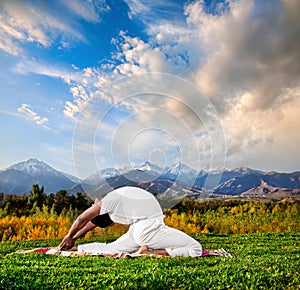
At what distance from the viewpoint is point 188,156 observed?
8000 millimetres

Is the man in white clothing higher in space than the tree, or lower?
lower

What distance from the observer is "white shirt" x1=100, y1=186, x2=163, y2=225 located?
6191mm

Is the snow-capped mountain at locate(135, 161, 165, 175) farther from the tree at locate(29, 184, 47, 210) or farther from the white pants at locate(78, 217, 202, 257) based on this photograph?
the tree at locate(29, 184, 47, 210)

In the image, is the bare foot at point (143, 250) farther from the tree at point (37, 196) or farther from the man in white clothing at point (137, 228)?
the tree at point (37, 196)

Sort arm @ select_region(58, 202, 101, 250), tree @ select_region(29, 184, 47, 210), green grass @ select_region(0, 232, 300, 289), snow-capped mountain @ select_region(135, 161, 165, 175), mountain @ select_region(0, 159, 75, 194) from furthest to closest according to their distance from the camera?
mountain @ select_region(0, 159, 75, 194), tree @ select_region(29, 184, 47, 210), snow-capped mountain @ select_region(135, 161, 165, 175), arm @ select_region(58, 202, 101, 250), green grass @ select_region(0, 232, 300, 289)

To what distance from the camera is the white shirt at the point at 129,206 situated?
6.19 meters

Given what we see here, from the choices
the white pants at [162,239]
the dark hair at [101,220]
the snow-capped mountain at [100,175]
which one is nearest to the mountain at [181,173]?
the snow-capped mountain at [100,175]

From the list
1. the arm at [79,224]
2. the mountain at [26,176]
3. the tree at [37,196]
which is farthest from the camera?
the mountain at [26,176]

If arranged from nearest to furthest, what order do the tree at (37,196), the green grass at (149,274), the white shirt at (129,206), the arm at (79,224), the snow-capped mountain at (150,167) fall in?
1. the green grass at (149,274)
2. the white shirt at (129,206)
3. the arm at (79,224)
4. the snow-capped mountain at (150,167)
5. the tree at (37,196)

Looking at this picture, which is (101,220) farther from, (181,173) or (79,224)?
(181,173)

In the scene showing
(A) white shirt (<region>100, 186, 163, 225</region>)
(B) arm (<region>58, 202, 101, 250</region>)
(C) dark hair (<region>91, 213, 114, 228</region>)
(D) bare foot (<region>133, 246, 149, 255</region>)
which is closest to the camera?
(D) bare foot (<region>133, 246, 149, 255</region>)

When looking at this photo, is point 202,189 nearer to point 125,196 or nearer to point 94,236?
point 125,196

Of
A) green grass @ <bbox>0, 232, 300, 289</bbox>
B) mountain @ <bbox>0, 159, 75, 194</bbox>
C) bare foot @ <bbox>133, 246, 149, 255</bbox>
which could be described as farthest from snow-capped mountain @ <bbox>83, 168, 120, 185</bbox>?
mountain @ <bbox>0, 159, 75, 194</bbox>

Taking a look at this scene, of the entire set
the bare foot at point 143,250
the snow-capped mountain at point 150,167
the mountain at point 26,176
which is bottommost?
the bare foot at point 143,250
